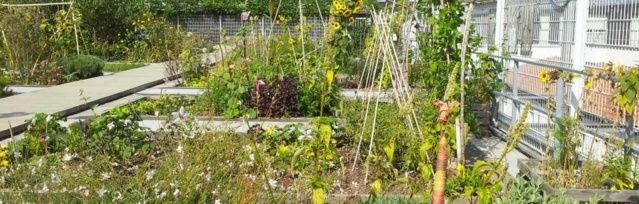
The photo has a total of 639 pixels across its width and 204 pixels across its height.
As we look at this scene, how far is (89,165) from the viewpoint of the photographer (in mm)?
4922

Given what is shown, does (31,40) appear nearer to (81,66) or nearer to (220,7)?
(81,66)

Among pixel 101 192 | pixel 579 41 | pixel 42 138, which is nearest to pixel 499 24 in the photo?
pixel 579 41

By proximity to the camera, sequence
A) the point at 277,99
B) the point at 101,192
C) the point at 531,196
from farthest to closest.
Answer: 1. the point at 277,99
2. the point at 531,196
3. the point at 101,192

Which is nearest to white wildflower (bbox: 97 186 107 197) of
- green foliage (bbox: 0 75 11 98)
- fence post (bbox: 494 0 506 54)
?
fence post (bbox: 494 0 506 54)

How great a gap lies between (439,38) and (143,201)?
3250 mm

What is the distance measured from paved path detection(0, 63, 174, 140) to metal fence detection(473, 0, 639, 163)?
4.38m

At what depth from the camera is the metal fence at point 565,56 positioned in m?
5.73

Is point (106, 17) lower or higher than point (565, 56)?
higher

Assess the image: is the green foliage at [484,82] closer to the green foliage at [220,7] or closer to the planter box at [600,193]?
the planter box at [600,193]

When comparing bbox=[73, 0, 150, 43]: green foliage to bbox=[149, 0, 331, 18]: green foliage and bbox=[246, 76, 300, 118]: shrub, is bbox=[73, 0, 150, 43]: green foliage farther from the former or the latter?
bbox=[246, 76, 300, 118]: shrub

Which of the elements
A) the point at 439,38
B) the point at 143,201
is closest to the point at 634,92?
the point at 439,38

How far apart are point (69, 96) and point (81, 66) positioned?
131 inches

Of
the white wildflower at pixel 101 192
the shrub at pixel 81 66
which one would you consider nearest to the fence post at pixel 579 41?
the white wildflower at pixel 101 192

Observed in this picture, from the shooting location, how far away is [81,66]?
1391 centimetres
